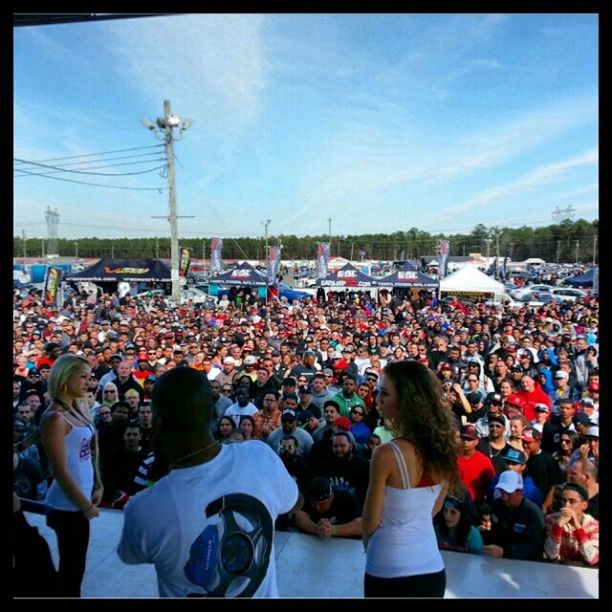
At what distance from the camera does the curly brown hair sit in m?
1.58

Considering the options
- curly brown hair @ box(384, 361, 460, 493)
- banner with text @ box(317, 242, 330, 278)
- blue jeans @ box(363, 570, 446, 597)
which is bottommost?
blue jeans @ box(363, 570, 446, 597)

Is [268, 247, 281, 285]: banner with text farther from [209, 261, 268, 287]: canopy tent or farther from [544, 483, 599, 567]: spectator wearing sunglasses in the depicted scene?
[544, 483, 599, 567]: spectator wearing sunglasses

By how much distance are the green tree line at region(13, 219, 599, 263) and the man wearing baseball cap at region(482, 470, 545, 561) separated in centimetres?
3709

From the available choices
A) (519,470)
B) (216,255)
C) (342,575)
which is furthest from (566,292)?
(342,575)

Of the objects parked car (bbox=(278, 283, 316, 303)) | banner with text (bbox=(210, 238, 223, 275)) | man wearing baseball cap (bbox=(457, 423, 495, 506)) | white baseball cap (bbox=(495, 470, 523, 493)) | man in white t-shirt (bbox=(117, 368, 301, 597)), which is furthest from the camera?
parked car (bbox=(278, 283, 316, 303))

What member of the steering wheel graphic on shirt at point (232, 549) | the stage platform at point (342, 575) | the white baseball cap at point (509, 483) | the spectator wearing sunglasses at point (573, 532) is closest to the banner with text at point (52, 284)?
the stage platform at point (342, 575)

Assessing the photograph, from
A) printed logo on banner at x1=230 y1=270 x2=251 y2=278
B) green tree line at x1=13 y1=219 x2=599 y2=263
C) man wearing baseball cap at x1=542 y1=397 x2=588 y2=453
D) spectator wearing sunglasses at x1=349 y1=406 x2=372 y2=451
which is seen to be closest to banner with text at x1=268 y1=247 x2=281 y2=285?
printed logo on banner at x1=230 y1=270 x2=251 y2=278

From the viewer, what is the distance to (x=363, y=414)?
4.52 m

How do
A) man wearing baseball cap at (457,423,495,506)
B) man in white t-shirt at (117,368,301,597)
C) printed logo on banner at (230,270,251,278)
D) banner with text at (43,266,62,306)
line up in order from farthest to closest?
printed logo on banner at (230,270,251,278) → banner with text at (43,266,62,306) → man wearing baseball cap at (457,423,495,506) → man in white t-shirt at (117,368,301,597)

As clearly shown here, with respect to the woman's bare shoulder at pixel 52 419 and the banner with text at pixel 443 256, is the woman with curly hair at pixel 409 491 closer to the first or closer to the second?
the woman's bare shoulder at pixel 52 419

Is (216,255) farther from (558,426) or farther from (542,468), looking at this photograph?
(542,468)

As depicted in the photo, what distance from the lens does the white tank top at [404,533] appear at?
1545 mm

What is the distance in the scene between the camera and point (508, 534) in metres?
2.80
